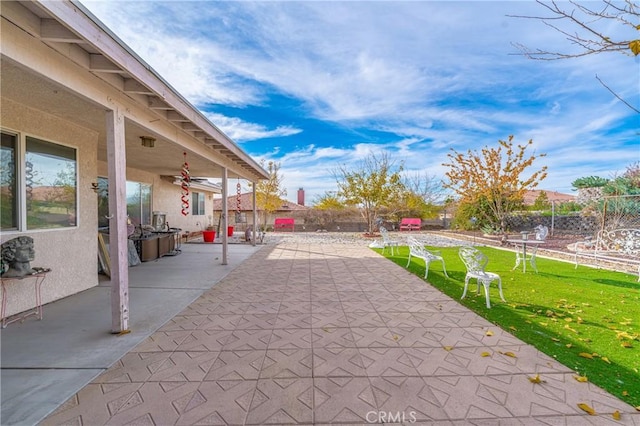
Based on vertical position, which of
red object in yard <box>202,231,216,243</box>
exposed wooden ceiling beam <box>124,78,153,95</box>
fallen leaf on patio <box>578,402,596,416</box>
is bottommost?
fallen leaf on patio <box>578,402,596,416</box>

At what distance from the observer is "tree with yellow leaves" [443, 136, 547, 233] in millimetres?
11727

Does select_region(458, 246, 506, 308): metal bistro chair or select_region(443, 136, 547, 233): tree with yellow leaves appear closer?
select_region(458, 246, 506, 308): metal bistro chair

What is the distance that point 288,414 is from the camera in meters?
2.12

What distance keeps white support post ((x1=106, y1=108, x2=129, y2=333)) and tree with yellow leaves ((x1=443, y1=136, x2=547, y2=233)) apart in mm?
12784

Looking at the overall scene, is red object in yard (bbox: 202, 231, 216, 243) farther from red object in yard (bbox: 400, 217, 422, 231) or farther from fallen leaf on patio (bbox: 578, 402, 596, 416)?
fallen leaf on patio (bbox: 578, 402, 596, 416)

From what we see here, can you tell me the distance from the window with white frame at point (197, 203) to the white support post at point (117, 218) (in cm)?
1265

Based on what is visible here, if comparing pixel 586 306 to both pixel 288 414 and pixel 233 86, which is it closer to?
pixel 288 414

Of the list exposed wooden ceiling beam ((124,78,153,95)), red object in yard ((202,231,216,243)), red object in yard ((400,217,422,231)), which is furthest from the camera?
red object in yard ((400,217,422,231))

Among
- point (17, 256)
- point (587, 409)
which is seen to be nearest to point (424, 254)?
point (587, 409)

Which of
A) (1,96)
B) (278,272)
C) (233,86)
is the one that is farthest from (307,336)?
(233,86)

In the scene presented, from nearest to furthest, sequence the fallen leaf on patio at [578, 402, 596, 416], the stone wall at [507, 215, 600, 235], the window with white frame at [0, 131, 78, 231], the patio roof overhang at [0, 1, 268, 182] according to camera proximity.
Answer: the fallen leaf on patio at [578, 402, 596, 416]
the patio roof overhang at [0, 1, 268, 182]
the window with white frame at [0, 131, 78, 231]
the stone wall at [507, 215, 600, 235]

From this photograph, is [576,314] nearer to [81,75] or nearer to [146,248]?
[81,75]

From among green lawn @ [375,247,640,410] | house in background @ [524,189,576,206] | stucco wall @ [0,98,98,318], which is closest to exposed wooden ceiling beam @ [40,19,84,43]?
stucco wall @ [0,98,98,318]

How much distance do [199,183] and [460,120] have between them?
13894 millimetres
